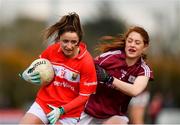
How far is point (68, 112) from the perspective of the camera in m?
8.27

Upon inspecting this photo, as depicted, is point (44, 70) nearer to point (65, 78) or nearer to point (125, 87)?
point (65, 78)

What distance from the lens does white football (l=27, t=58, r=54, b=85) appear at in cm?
813

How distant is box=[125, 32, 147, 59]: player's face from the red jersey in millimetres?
585

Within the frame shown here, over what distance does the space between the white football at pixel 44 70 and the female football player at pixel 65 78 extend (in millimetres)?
53

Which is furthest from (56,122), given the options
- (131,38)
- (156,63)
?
(156,63)

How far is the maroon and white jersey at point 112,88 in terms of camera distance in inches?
341

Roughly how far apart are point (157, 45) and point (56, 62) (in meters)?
36.1

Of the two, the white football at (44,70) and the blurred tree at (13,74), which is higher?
the white football at (44,70)

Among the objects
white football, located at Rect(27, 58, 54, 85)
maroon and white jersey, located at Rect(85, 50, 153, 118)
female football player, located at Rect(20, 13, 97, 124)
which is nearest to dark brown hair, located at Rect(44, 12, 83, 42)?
female football player, located at Rect(20, 13, 97, 124)

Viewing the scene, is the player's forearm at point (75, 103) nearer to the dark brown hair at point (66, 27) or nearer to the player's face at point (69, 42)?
the player's face at point (69, 42)

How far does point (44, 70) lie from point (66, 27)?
0.56 meters

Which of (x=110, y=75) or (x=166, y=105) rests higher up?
(x=110, y=75)

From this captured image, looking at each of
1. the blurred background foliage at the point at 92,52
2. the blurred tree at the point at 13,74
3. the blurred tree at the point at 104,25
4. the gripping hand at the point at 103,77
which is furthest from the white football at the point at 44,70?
the blurred tree at the point at 104,25

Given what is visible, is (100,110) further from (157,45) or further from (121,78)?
(157,45)
